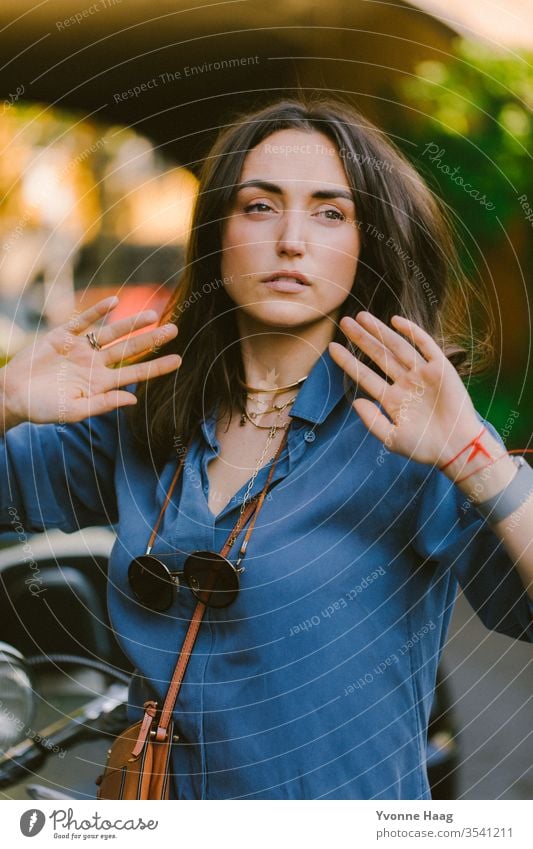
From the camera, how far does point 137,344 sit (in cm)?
162

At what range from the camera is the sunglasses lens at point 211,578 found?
1.59 m

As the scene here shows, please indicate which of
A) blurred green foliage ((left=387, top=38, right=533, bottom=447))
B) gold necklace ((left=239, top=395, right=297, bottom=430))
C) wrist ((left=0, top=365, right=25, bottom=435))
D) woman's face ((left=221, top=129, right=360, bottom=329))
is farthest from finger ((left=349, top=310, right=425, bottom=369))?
wrist ((left=0, top=365, right=25, bottom=435))

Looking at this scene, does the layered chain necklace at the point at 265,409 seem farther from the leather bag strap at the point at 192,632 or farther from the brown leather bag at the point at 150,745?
the brown leather bag at the point at 150,745

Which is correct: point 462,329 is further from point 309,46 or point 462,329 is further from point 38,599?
point 38,599

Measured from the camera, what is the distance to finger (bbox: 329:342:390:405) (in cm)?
153

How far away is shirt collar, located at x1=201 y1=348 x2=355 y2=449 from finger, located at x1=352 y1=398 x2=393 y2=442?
0.11 meters

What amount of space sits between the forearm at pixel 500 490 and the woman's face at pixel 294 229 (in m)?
0.38

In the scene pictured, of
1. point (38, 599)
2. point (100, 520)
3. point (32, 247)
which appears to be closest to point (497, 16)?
point (32, 247)

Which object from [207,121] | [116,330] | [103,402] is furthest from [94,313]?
[207,121]

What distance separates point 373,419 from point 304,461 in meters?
0.16

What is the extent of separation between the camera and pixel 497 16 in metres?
1.84

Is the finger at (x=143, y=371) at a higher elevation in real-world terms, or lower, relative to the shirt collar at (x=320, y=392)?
higher

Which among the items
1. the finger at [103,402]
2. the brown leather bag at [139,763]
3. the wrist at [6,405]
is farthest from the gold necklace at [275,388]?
the brown leather bag at [139,763]
